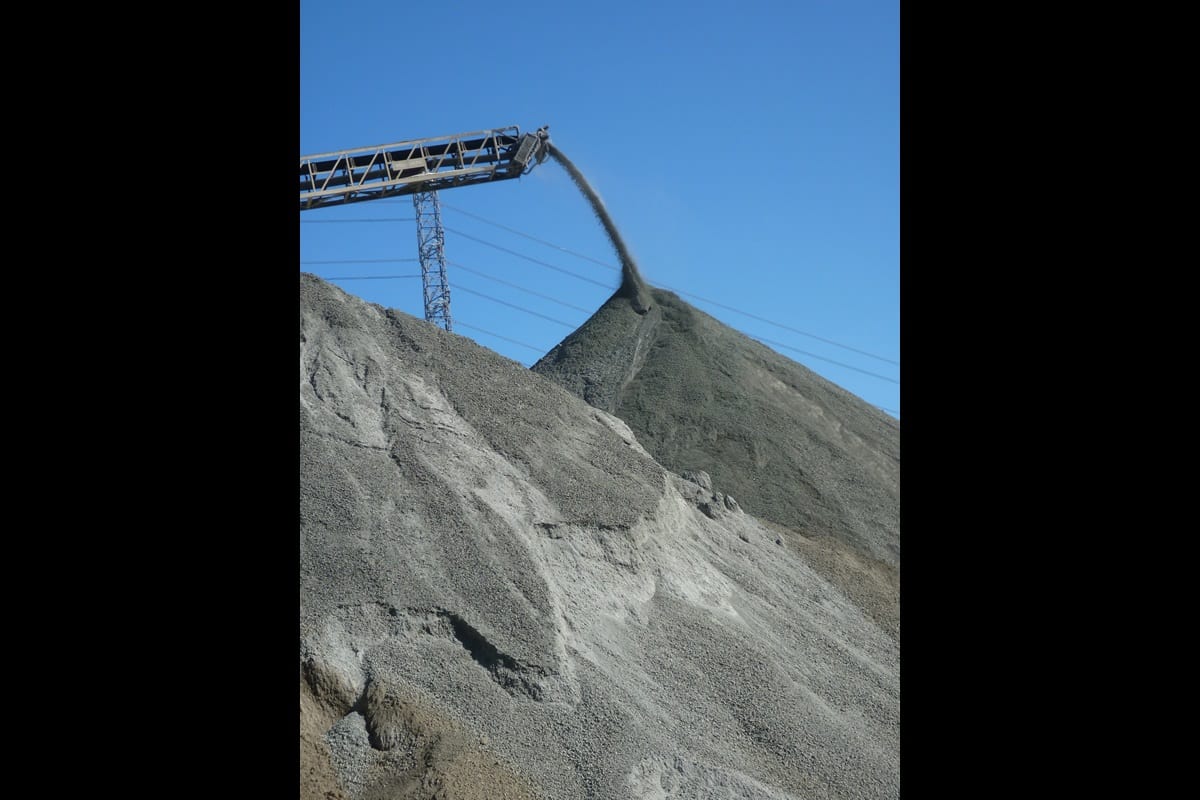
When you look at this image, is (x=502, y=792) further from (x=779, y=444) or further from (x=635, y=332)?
(x=635, y=332)

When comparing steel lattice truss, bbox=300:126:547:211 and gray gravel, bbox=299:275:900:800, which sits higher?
steel lattice truss, bbox=300:126:547:211

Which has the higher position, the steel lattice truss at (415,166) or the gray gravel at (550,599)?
the steel lattice truss at (415,166)

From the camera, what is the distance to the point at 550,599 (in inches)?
680

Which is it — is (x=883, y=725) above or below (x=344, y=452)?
below

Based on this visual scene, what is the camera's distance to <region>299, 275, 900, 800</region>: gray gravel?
15352 mm

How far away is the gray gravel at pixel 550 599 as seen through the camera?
15352mm
